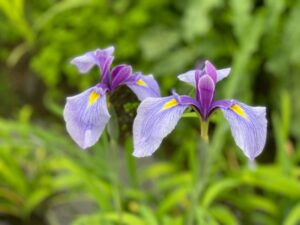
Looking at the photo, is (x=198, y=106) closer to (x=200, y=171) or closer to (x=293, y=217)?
(x=200, y=171)

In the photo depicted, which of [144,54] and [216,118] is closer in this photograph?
[216,118]

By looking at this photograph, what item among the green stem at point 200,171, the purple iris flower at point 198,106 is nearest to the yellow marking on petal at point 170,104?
the purple iris flower at point 198,106

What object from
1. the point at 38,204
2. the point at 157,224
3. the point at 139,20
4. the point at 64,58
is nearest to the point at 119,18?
the point at 139,20

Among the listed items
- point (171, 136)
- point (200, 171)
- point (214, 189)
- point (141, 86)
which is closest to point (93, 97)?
point (141, 86)

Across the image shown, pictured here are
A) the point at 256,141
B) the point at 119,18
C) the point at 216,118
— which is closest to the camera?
the point at 256,141

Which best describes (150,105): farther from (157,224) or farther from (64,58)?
(64,58)

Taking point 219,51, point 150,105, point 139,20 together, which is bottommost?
point 150,105

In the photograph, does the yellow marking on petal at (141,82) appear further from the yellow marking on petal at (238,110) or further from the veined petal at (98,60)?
the yellow marking on petal at (238,110)
